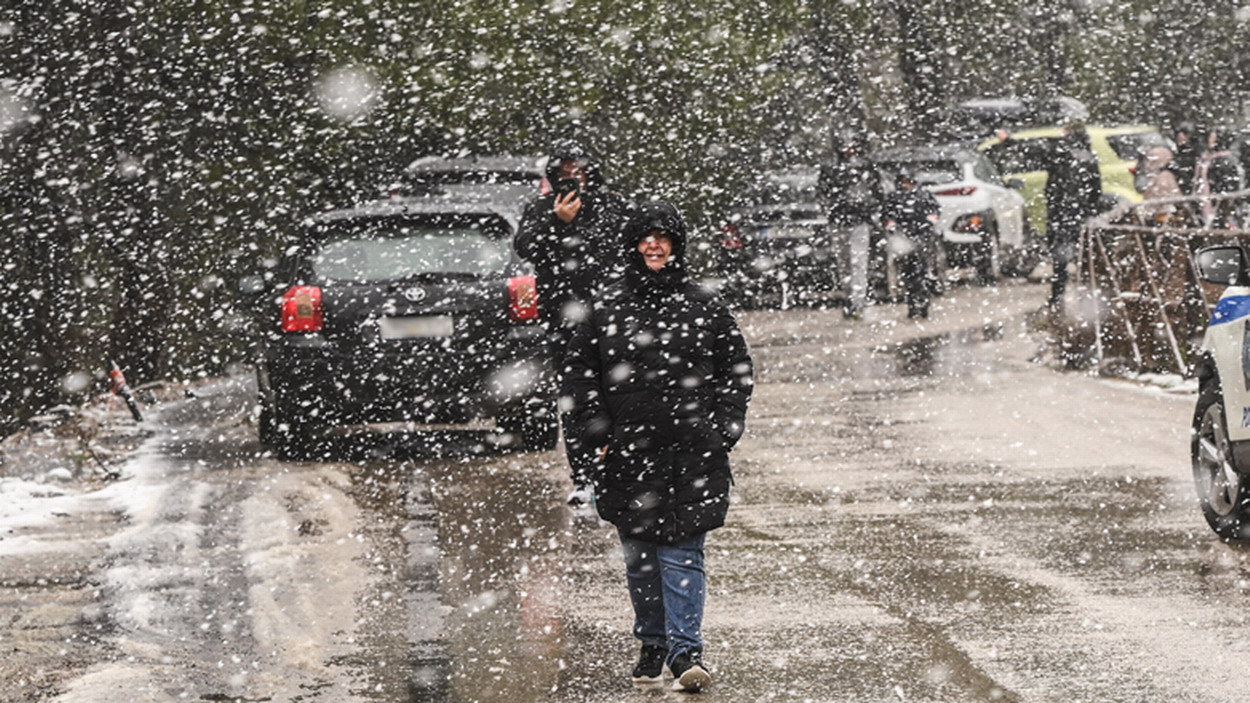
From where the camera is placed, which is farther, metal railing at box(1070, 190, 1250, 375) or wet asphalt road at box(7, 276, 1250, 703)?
metal railing at box(1070, 190, 1250, 375)

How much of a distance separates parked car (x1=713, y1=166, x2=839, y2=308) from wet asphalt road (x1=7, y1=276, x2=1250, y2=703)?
11812mm

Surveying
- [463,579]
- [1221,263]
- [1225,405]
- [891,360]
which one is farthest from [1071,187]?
[463,579]

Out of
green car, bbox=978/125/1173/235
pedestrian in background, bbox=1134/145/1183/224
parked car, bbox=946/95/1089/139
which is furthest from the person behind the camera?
parked car, bbox=946/95/1089/139

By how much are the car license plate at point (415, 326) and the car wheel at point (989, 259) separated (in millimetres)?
15013

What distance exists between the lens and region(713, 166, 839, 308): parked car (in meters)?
26.6

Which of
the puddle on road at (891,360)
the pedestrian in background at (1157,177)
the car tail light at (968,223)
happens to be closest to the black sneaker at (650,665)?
the puddle on road at (891,360)

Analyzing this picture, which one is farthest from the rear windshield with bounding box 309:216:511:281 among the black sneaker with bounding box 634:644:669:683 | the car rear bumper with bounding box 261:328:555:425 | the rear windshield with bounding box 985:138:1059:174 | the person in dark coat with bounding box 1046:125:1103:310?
the rear windshield with bounding box 985:138:1059:174

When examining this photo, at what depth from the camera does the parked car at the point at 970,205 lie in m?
26.8

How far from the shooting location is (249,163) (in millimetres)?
21531

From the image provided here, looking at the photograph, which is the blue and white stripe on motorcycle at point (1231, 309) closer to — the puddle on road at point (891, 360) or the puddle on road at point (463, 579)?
the puddle on road at point (463, 579)

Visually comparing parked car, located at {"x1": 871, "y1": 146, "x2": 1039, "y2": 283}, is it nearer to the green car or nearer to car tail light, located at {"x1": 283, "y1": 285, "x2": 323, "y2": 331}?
the green car

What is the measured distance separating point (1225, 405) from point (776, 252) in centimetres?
1743

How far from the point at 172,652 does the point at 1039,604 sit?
3171 mm

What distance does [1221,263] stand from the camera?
903 centimetres
